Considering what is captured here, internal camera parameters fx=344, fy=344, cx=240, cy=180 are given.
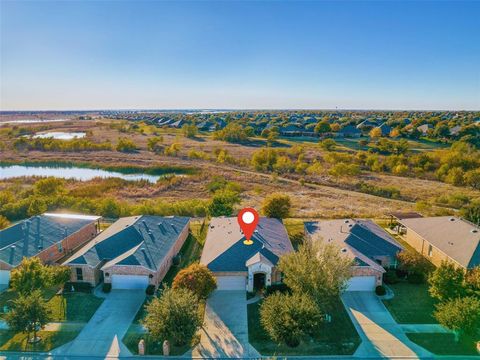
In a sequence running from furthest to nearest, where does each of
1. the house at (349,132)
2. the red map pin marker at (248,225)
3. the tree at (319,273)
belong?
the house at (349,132) < the red map pin marker at (248,225) < the tree at (319,273)

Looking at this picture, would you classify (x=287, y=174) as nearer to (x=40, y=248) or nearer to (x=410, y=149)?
(x=410, y=149)

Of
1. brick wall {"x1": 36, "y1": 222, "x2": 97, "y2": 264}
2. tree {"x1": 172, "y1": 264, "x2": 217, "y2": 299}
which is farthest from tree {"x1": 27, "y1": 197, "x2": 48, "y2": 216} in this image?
tree {"x1": 172, "y1": 264, "x2": 217, "y2": 299}

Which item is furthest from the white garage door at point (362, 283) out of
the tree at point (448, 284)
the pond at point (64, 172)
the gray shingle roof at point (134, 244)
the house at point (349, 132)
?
the house at point (349, 132)

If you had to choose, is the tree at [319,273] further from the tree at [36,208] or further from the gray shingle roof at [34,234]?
the tree at [36,208]

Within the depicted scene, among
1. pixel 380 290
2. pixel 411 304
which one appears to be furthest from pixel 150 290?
pixel 411 304

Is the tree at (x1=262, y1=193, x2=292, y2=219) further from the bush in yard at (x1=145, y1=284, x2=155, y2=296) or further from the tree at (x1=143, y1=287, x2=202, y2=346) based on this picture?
the tree at (x1=143, y1=287, x2=202, y2=346)
